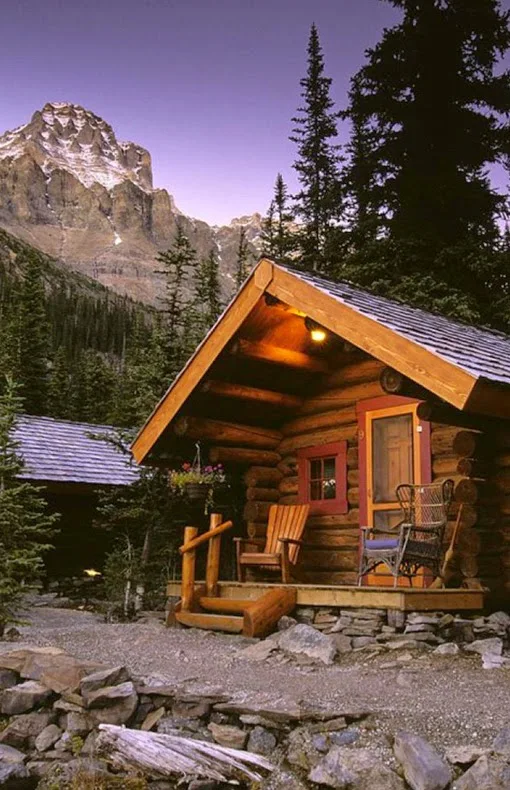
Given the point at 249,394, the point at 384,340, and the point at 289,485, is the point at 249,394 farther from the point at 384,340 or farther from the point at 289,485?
the point at 384,340

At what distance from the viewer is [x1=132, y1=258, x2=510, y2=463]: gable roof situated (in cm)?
676

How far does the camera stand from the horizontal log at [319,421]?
1007 cm

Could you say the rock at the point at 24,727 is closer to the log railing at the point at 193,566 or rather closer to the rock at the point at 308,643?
the rock at the point at 308,643

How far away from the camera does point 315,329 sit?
939 cm

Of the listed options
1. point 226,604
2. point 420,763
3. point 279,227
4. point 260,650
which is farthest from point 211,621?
point 279,227

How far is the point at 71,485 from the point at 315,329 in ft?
28.5

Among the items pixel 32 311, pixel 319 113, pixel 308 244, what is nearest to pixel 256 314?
pixel 308 244

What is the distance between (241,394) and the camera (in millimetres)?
10273

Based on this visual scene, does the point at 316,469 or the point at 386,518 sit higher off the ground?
the point at 316,469

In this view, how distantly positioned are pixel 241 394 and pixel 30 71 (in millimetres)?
36988

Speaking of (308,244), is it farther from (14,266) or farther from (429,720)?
(14,266)

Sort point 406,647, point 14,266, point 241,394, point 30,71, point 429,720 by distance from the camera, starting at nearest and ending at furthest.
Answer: point 429,720
point 406,647
point 241,394
point 30,71
point 14,266

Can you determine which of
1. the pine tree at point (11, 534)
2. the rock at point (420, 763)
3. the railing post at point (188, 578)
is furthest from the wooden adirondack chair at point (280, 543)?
the rock at point (420, 763)

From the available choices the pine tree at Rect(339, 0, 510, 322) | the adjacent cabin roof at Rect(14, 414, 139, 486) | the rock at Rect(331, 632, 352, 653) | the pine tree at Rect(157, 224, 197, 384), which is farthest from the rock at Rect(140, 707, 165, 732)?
the pine tree at Rect(339, 0, 510, 322)
